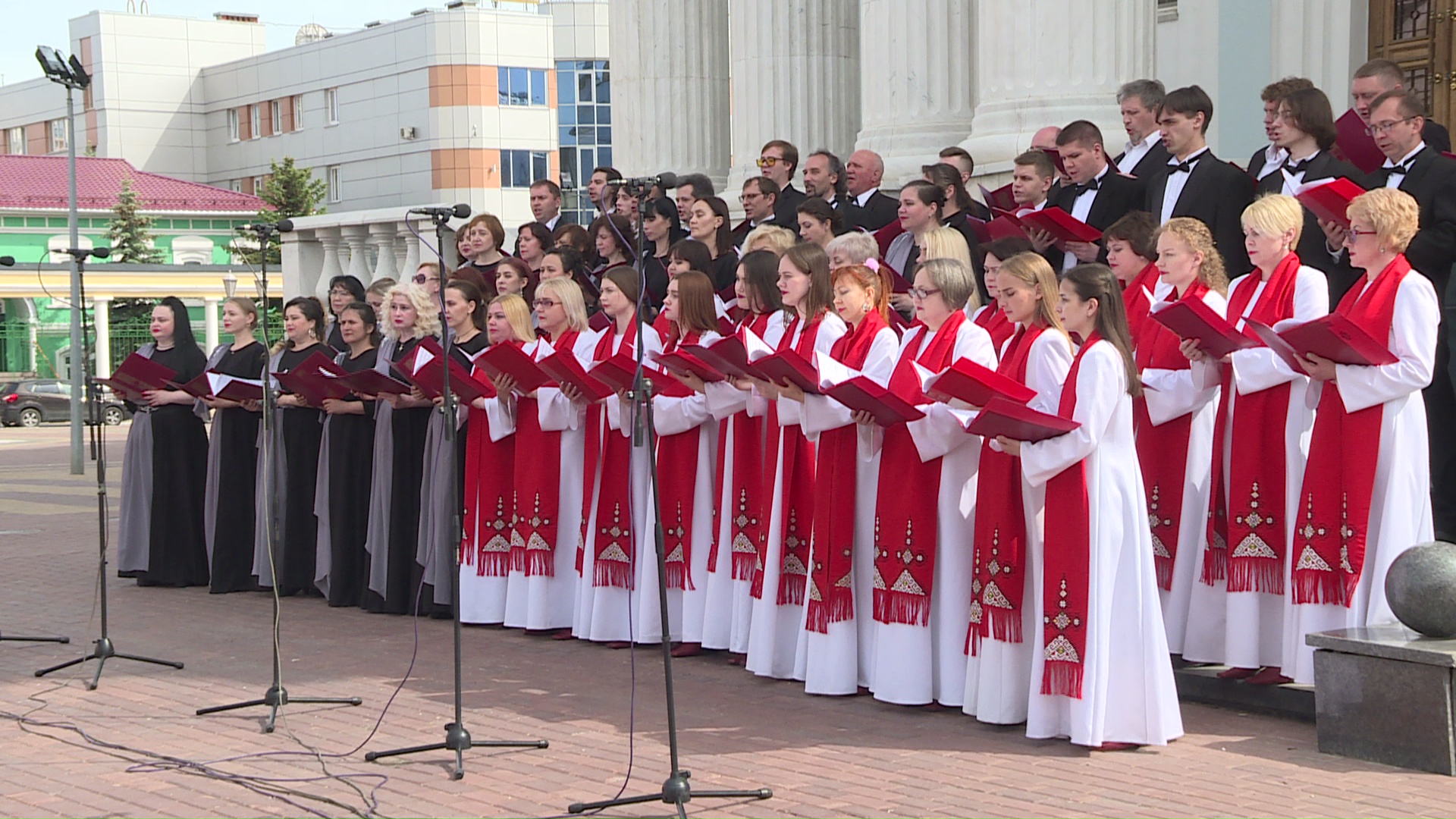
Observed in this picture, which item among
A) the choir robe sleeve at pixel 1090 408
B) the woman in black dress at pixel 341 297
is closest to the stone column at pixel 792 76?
the woman in black dress at pixel 341 297

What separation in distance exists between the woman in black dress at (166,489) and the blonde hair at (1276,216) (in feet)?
25.2

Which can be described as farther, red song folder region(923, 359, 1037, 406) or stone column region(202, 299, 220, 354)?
stone column region(202, 299, 220, 354)

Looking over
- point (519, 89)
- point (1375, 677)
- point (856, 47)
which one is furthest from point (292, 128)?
point (1375, 677)

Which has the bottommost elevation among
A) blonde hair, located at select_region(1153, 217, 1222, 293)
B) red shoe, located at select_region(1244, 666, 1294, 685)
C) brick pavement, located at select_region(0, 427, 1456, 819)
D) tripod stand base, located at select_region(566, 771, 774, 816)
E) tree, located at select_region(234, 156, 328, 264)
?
brick pavement, located at select_region(0, 427, 1456, 819)

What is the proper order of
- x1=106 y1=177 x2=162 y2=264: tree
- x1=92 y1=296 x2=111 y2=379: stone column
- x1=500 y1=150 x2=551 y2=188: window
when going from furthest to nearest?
x1=500 y1=150 x2=551 y2=188: window < x1=106 y1=177 x2=162 y2=264: tree < x1=92 y1=296 x2=111 y2=379: stone column

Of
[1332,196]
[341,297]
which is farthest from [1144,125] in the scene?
[341,297]

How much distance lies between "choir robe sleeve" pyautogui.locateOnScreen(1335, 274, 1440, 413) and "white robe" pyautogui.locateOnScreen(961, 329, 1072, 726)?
1.06 metres

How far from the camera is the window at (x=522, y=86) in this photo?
64562 mm

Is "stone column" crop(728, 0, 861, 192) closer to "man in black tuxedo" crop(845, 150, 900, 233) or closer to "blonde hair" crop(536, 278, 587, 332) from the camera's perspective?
"man in black tuxedo" crop(845, 150, 900, 233)

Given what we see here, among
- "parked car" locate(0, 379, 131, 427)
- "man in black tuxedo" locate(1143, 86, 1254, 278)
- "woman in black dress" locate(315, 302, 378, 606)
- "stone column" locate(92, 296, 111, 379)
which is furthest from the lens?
"stone column" locate(92, 296, 111, 379)

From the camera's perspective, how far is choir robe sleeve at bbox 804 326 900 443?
25.6 feet

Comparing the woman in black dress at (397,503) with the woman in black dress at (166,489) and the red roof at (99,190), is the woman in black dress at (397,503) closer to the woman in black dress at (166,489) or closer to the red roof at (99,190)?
the woman in black dress at (166,489)

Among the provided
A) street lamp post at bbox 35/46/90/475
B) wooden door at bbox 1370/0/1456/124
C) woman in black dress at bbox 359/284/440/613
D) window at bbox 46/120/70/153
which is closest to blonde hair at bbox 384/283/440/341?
woman in black dress at bbox 359/284/440/613

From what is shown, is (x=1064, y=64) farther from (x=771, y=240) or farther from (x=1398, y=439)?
(x=1398, y=439)
